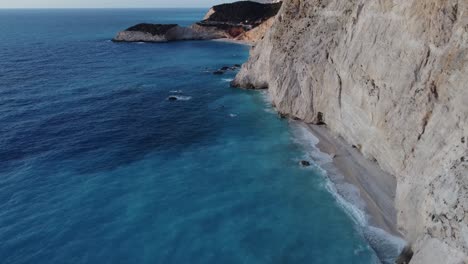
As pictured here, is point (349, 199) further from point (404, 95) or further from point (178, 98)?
point (178, 98)

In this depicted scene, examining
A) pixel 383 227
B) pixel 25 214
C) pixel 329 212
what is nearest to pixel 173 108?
pixel 25 214

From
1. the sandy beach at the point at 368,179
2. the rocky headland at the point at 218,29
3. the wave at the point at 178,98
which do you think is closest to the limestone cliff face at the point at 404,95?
the sandy beach at the point at 368,179

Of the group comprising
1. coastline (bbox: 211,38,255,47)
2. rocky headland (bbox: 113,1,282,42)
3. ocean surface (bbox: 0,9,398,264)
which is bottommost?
ocean surface (bbox: 0,9,398,264)

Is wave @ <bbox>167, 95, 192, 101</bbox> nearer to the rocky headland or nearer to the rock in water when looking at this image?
the rock in water

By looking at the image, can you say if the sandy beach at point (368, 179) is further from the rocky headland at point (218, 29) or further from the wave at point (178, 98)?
the rocky headland at point (218, 29)

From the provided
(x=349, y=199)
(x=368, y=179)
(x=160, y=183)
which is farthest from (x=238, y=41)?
(x=349, y=199)

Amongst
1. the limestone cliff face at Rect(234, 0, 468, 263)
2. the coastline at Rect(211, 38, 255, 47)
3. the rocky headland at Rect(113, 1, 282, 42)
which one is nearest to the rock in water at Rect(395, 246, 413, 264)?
the limestone cliff face at Rect(234, 0, 468, 263)
